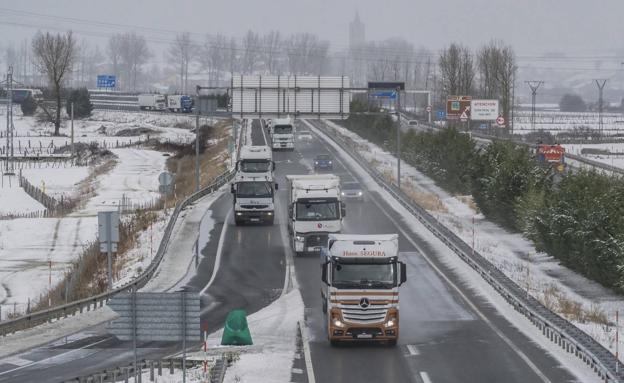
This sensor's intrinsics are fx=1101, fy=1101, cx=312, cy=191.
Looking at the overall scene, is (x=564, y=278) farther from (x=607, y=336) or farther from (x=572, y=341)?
(x=572, y=341)

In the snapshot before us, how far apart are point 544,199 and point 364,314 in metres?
28.0

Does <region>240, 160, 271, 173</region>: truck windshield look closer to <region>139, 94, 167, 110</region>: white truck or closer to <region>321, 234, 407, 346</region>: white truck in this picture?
<region>321, 234, 407, 346</region>: white truck

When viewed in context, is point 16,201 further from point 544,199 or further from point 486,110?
point 486,110

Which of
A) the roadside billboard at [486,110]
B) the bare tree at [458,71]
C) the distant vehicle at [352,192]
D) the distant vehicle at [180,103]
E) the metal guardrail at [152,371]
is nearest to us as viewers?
the metal guardrail at [152,371]

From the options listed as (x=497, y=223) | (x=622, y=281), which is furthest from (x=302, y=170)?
(x=622, y=281)

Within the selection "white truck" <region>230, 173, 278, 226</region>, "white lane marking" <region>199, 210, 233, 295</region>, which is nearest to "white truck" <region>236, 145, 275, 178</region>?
"white lane marking" <region>199, 210, 233, 295</region>

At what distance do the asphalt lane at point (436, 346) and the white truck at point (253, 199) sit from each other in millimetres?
11997

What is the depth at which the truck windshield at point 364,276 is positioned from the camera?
2975 centimetres

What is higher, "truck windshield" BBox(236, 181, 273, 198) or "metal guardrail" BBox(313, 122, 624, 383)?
"truck windshield" BBox(236, 181, 273, 198)

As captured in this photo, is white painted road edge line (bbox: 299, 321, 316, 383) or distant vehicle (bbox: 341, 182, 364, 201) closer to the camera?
white painted road edge line (bbox: 299, 321, 316, 383)

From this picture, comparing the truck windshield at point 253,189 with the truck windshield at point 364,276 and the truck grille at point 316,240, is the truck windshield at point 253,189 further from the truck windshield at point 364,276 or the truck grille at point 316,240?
the truck windshield at point 364,276

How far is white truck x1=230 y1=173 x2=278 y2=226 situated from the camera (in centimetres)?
5859

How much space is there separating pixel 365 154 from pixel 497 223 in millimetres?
49268

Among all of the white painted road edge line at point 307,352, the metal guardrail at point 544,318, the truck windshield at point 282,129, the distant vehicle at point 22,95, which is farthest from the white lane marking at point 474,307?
the distant vehicle at point 22,95
